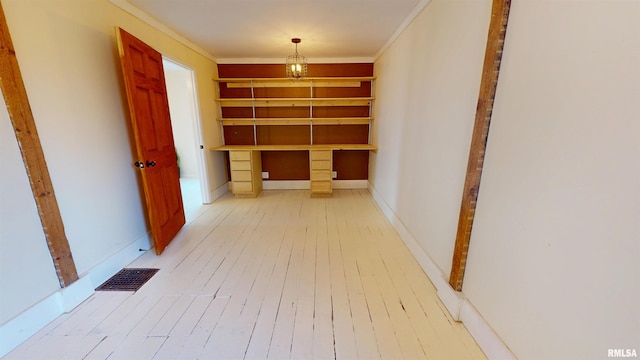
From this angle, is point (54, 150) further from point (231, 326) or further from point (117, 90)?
point (231, 326)

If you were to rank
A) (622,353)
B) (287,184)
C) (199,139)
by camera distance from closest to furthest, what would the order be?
(622,353) < (199,139) < (287,184)

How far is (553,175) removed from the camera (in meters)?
1.01

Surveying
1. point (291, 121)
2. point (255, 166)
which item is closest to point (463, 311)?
point (255, 166)

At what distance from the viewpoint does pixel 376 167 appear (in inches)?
164

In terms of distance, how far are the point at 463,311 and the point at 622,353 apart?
83 cm

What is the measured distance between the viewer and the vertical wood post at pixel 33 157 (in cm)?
141

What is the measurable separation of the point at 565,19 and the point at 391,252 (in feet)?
6.61

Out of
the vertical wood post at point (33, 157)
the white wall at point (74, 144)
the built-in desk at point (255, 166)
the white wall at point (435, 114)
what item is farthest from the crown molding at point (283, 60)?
the vertical wood post at point (33, 157)

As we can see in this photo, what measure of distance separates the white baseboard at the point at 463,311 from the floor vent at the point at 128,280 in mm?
2264

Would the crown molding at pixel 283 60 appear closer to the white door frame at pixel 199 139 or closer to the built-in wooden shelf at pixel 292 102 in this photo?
the built-in wooden shelf at pixel 292 102

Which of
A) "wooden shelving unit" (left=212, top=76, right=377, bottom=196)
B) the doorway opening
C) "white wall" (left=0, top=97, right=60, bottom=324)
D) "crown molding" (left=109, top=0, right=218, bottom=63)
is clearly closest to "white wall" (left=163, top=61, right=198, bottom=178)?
the doorway opening

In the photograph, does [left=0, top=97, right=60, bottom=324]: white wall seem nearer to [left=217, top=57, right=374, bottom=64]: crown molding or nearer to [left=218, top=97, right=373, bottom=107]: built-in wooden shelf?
[left=218, top=97, right=373, bottom=107]: built-in wooden shelf

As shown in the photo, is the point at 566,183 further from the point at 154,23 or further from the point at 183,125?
the point at 183,125

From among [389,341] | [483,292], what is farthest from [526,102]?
[389,341]
